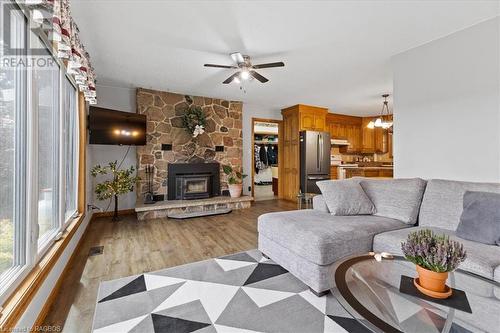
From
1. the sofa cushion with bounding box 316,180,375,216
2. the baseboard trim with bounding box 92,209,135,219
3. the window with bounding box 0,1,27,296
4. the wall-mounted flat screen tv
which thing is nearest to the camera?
the window with bounding box 0,1,27,296

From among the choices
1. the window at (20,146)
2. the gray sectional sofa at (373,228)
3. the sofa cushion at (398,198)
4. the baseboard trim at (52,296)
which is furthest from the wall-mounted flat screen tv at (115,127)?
the sofa cushion at (398,198)

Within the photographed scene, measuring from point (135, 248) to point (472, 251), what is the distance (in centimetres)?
322

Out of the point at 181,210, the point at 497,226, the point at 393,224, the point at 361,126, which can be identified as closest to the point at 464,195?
the point at 497,226

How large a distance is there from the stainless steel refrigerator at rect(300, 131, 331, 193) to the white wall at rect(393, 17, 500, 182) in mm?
2473

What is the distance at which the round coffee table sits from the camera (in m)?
0.98

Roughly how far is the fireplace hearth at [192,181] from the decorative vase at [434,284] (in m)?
4.39

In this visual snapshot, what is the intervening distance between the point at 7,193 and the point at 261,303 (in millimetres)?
1781

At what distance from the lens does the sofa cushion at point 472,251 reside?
1397 mm

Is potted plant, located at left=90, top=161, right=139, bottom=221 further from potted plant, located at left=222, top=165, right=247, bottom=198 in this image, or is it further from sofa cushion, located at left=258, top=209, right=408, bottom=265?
sofa cushion, located at left=258, top=209, right=408, bottom=265

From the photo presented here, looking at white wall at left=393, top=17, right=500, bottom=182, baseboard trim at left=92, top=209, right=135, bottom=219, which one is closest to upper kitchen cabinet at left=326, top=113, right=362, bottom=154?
white wall at left=393, top=17, right=500, bottom=182

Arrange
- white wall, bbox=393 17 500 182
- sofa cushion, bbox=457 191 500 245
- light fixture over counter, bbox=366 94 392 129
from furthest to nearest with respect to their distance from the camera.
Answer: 1. light fixture over counter, bbox=366 94 392 129
2. white wall, bbox=393 17 500 182
3. sofa cushion, bbox=457 191 500 245

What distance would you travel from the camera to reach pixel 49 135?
219 cm

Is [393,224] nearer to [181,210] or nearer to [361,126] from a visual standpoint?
[181,210]

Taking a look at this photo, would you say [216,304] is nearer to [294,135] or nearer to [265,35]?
[265,35]
